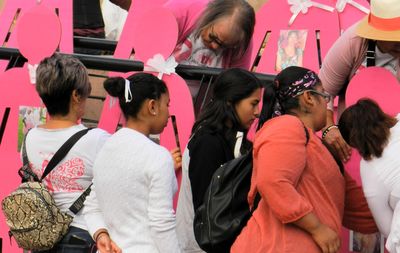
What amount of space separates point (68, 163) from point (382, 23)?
1765 millimetres

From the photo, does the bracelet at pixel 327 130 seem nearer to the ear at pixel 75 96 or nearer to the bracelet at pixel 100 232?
the bracelet at pixel 100 232

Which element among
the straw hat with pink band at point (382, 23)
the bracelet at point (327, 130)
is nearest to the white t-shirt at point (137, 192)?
the bracelet at point (327, 130)

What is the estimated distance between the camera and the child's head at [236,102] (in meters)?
3.87

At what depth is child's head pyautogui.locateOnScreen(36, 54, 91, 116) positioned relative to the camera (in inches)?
165

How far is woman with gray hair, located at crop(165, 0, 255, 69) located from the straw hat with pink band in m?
0.81

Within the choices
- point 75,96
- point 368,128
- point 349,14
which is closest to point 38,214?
point 75,96

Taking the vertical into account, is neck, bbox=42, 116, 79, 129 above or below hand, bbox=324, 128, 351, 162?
below

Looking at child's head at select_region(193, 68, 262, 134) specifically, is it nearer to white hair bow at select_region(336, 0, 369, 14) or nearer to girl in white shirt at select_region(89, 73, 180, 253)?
girl in white shirt at select_region(89, 73, 180, 253)

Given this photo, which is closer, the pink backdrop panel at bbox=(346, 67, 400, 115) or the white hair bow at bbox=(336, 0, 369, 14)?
the pink backdrop panel at bbox=(346, 67, 400, 115)

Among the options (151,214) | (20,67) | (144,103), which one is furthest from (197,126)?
(20,67)

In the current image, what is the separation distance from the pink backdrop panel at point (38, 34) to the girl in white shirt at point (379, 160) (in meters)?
2.29

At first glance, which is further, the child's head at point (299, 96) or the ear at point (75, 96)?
the ear at point (75, 96)

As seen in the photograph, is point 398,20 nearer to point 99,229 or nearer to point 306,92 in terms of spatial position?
point 306,92

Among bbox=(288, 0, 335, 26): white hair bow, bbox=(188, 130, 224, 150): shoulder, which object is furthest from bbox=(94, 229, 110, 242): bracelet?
bbox=(288, 0, 335, 26): white hair bow
